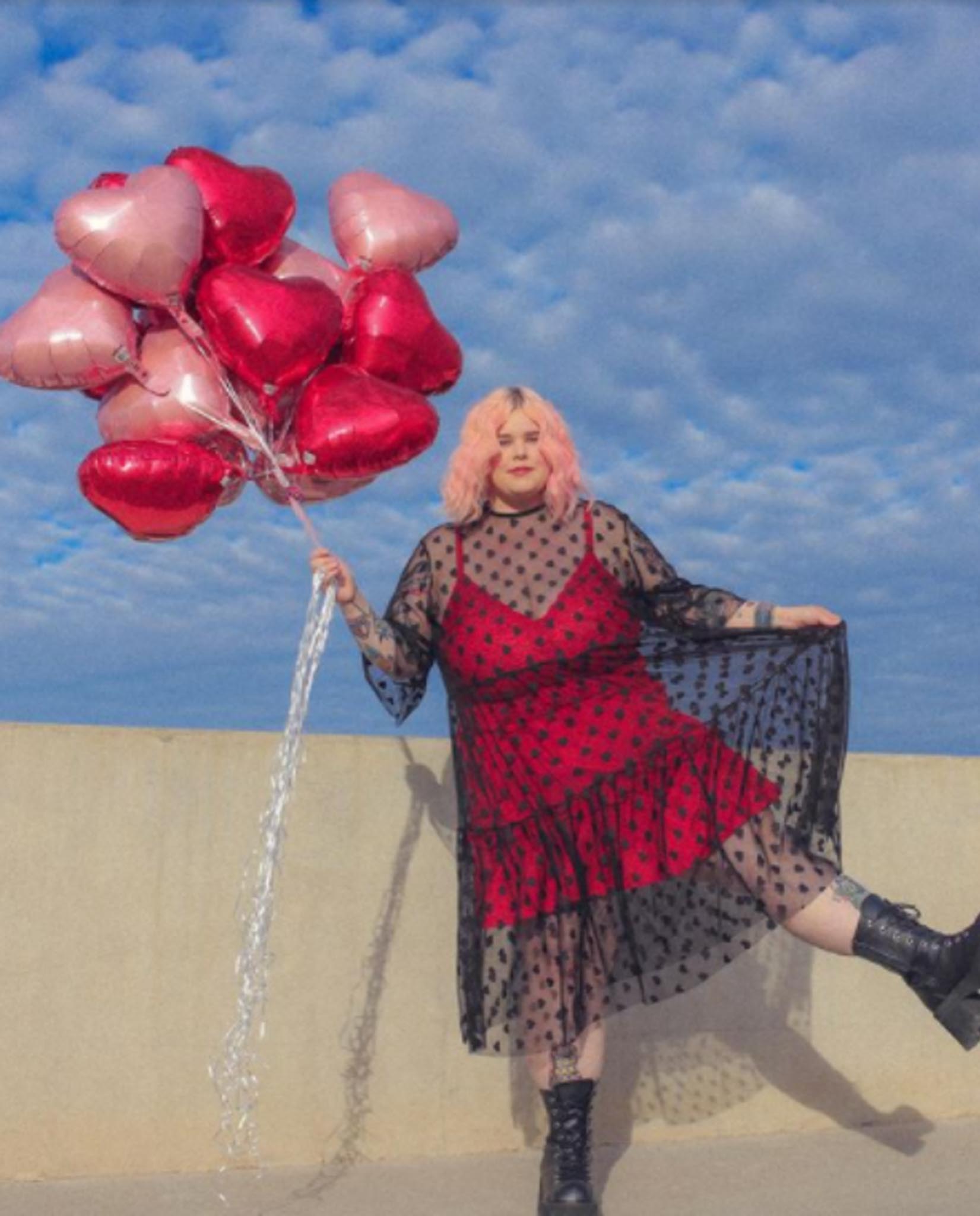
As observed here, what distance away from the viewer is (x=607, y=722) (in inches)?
139

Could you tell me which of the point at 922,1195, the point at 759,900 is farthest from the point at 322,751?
the point at 922,1195

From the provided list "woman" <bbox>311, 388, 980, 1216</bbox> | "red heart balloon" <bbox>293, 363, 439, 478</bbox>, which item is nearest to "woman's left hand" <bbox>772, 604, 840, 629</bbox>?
"woman" <bbox>311, 388, 980, 1216</bbox>

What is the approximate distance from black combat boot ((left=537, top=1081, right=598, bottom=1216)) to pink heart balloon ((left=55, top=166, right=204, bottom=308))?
6.88 feet

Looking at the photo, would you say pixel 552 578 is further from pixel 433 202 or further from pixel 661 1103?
pixel 661 1103

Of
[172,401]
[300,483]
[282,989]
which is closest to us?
[172,401]

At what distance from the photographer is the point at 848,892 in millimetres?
3451

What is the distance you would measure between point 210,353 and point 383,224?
0.62m

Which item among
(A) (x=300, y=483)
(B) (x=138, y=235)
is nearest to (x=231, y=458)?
(A) (x=300, y=483)

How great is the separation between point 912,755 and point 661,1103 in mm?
1376

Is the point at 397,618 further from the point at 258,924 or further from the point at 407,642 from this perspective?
the point at 258,924

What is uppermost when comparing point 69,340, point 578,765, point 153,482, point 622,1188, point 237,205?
point 237,205

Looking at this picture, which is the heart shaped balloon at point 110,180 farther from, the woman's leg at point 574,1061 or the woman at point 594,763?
the woman's leg at point 574,1061

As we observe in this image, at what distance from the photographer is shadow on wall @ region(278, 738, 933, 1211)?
13.5 ft

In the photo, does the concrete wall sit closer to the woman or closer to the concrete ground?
the concrete ground
